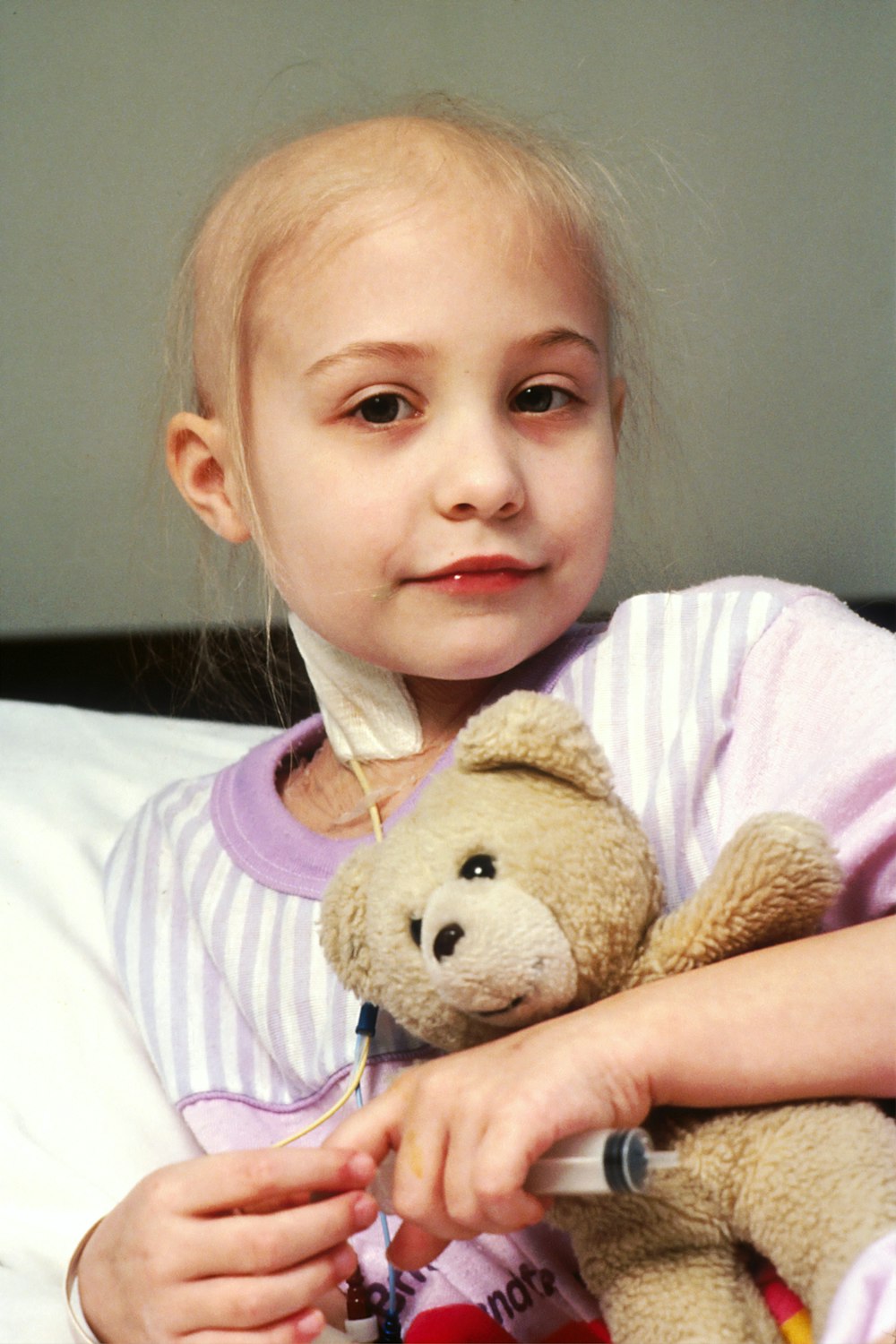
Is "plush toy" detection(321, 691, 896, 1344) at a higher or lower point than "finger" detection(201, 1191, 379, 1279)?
higher

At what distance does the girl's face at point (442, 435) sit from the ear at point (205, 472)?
0.11m

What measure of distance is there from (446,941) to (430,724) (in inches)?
13.3

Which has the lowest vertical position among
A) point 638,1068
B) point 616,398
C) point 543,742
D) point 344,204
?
point 638,1068

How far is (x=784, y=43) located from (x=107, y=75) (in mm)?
652

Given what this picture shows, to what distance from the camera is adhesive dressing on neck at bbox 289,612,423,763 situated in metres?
0.88

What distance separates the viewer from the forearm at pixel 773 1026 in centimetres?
58

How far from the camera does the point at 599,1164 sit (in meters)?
0.53

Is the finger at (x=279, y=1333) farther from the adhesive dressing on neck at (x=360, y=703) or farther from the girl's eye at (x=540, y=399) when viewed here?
the girl's eye at (x=540, y=399)

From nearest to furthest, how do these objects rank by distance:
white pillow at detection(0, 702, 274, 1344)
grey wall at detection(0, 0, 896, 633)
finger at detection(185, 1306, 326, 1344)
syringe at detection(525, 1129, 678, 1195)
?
syringe at detection(525, 1129, 678, 1195) → finger at detection(185, 1306, 326, 1344) → white pillow at detection(0, 702, 274, 1344) → grey wall at detection(0, 0, 896, 633)

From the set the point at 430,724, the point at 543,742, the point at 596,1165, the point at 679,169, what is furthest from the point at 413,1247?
the point at 679,169

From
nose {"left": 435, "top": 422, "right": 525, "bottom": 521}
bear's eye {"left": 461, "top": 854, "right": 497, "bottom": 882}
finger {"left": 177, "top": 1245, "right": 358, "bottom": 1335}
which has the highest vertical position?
nose {"left": 435, "top": 422, "right": 525, "bottom": 521}

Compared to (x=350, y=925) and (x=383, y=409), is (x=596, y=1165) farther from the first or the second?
(x=383, y=409)

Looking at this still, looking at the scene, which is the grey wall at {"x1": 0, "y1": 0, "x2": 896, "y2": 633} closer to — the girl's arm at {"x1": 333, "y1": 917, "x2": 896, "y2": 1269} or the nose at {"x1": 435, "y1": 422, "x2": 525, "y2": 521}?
the nose at {"x1": 435, "y1": 422, "x2": 525, "y2": 521}

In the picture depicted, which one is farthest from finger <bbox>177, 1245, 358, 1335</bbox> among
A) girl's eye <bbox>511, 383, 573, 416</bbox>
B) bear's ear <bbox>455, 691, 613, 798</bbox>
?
girl's eye <bbox>511, 383, 573, 416</bbox>
